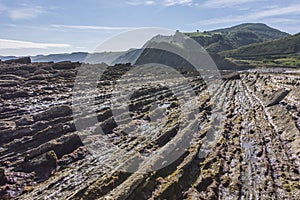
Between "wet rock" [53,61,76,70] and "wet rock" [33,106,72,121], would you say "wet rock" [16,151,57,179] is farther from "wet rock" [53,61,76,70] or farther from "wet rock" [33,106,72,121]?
"wet rock" [53,61,76,70]

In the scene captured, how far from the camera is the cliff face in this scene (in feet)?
52.3

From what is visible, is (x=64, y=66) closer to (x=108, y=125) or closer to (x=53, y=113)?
(x=53, y=113)

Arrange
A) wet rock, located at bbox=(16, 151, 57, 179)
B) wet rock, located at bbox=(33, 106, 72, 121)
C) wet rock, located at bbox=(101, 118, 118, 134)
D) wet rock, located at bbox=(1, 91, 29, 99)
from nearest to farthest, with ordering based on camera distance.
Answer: wet rock, located at bbox=(16, 151, 57, 179), wet rock, located at bbox=(101, 118, 118, 134), wet rock, located at bbox=(33, 106, 72, 121), wet rock, located at bbox=(1, 91, 29, 99)

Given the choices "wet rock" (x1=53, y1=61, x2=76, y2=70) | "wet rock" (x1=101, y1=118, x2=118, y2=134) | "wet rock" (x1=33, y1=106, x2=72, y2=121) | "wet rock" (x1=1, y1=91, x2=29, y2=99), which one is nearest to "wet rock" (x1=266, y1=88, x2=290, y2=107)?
"wet rock" (x1=101, y1=118, x2=118, y2=134)

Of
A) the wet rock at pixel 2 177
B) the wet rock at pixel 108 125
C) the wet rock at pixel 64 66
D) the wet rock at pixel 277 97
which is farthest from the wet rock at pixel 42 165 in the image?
the wet rock at pixel 64 66

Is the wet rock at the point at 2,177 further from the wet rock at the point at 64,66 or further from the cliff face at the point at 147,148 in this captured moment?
the wet rock at the point at 64,66

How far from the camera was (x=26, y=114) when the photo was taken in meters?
30.6

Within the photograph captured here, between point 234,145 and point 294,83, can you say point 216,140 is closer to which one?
point 234,145

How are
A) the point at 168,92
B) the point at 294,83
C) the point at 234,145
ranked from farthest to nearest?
the point at 168,92
the point at 294,83
the point at 234,145

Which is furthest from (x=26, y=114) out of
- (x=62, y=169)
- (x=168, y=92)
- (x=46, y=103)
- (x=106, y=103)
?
(x=168, y=92)

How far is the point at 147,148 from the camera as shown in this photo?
2208 centimetres

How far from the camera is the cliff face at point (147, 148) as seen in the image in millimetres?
15930

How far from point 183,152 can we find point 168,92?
93.8 feet

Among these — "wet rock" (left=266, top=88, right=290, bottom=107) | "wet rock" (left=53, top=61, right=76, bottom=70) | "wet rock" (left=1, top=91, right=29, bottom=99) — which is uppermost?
"wet rock" (left=53, top=61, right=76, bottom=70)
